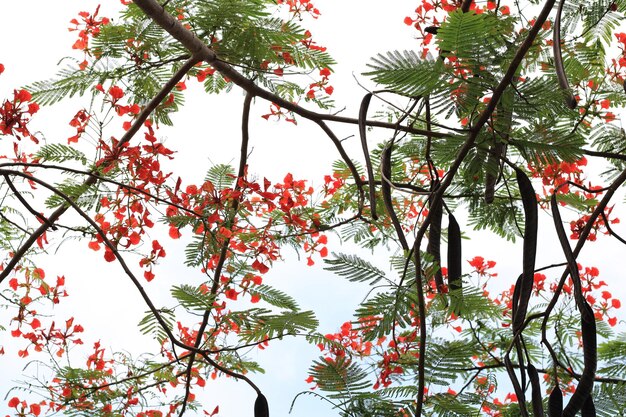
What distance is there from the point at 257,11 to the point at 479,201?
0.96 meters

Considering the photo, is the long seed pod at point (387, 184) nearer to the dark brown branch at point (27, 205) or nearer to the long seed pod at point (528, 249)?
the long seed pod at point (528, 249)

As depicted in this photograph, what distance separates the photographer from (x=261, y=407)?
1324 millimetres

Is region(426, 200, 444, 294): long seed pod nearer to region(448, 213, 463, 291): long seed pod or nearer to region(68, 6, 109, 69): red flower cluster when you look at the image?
region(448, 213, 463, 291): long seed pod

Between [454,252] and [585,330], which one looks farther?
[454,252]

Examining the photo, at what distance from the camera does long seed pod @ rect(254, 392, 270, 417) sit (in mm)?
1320

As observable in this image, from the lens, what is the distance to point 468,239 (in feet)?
8.70

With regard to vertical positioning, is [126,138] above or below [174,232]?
above

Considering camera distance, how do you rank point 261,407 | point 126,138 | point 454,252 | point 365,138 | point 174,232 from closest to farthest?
1. point 365,138
2. point 454,252
3. point 261,407
4. point 174,232
5. point 126,138

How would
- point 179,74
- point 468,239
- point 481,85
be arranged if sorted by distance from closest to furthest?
point 481,85 → point 179,74 → point 468,239

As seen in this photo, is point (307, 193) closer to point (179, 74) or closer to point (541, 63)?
point (179, 74)

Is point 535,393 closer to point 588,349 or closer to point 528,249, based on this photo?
point 588,349

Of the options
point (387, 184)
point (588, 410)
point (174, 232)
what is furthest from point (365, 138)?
point (174, 232)

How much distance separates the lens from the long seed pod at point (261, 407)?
1320 mm

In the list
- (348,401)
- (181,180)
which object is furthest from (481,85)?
(181,180)
